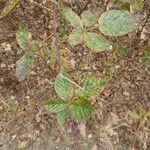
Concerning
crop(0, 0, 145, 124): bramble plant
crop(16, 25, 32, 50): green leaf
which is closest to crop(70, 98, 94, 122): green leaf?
crop(0, 0, 145, 124): bramble plant

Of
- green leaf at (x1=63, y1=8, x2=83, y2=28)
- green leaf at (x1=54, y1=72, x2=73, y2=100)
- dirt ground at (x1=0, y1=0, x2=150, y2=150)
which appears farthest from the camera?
dirt ground at (x1=0, y1=0, x2=150, y2=150)

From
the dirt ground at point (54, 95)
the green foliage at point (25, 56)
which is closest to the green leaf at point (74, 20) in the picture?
the green foliage at point (25, 56)

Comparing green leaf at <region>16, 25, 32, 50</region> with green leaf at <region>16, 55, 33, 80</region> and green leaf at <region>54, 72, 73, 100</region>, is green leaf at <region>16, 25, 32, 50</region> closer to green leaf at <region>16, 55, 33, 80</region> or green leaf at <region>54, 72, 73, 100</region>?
green leaf at <region>16, 55, 33, 80</region>

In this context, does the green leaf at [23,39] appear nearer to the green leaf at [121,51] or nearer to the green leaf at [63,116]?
the green leaf at [63,116]

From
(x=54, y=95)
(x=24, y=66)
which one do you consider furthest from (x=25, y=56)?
(x=54, y=95)

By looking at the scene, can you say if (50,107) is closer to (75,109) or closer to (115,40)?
(75,109)

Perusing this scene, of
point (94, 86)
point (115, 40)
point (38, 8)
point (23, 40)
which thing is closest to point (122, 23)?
point (94, 86)

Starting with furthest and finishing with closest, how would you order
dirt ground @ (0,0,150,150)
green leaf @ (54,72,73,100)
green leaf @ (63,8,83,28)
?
dirt ground @ (0,0,150,150) < green leaf @ (63,8,83,28) < green leaf @ (54,72,73,100)
